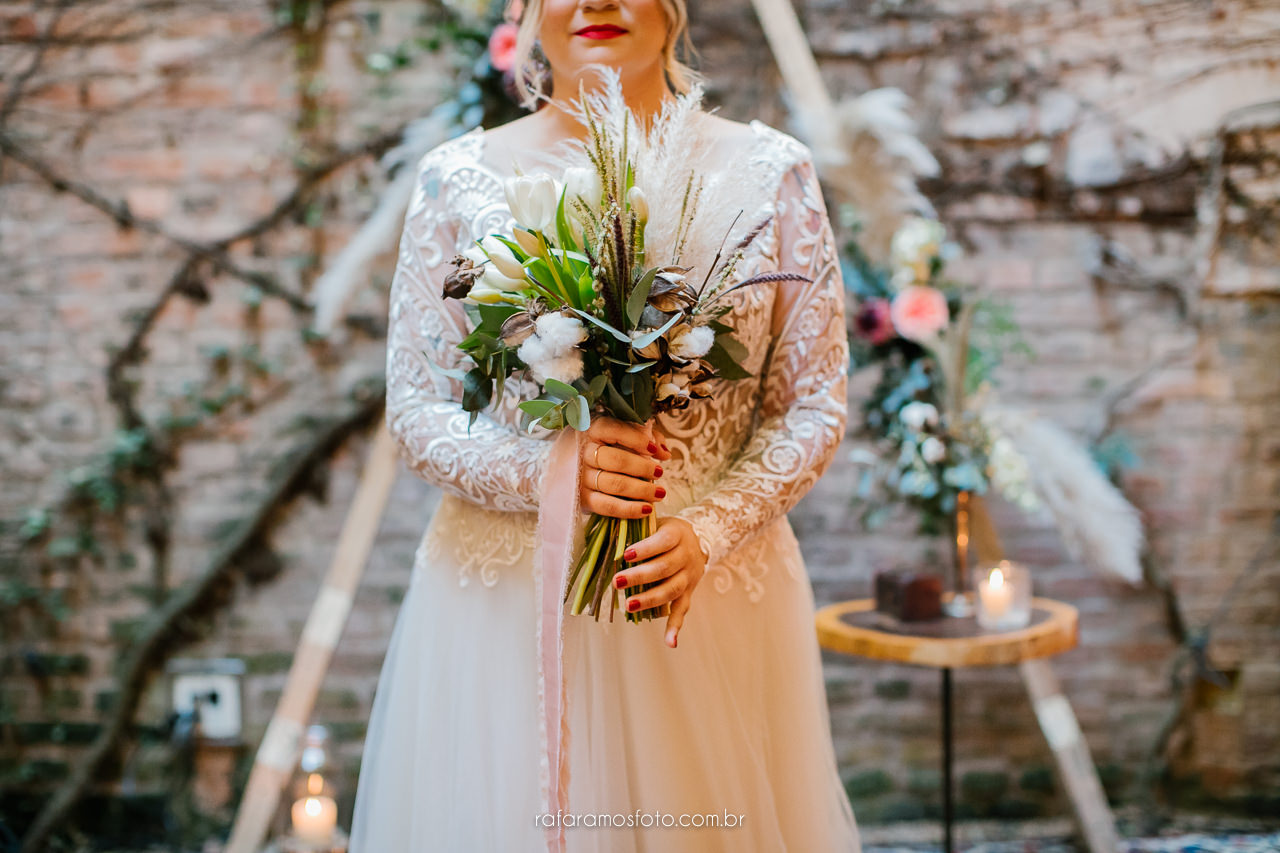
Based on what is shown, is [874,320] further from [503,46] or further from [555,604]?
[555,604]

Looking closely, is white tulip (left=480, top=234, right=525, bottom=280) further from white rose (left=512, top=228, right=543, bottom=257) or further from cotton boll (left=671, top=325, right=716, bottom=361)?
cotton boll (left=671, top=325, right=716, bottom=361)

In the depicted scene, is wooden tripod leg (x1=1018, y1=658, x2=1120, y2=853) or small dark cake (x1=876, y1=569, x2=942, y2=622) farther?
wooden tripod leg (x1=1018, y1=658, x2=1120, y2=853)

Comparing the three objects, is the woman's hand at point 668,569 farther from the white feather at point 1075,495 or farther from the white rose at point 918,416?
the white feather at point 1075,495

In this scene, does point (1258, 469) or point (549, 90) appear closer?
point (549, 90)

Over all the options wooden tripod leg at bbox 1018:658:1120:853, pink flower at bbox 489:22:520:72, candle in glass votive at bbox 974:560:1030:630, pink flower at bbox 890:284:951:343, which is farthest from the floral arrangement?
pink flower at bbox 489:22:520:72

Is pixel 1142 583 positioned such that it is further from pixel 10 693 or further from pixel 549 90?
pixel 10 693

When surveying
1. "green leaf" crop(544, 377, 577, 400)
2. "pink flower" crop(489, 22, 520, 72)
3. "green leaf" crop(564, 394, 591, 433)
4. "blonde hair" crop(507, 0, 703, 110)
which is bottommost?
"green leaf" crop(564, 394, 591, 433)

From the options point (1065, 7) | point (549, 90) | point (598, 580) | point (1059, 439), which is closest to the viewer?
point (598, 580)

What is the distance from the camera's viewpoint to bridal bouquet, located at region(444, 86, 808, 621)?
1060 mm

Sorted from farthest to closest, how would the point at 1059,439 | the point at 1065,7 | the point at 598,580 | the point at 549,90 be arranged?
the point at 1065,7 → the point at 1059,439 → the point at 549,90 → the point at 598,580

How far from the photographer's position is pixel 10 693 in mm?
2910

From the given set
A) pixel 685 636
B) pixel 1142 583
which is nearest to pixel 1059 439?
pixel 1142 583

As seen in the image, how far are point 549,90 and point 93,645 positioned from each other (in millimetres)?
2305

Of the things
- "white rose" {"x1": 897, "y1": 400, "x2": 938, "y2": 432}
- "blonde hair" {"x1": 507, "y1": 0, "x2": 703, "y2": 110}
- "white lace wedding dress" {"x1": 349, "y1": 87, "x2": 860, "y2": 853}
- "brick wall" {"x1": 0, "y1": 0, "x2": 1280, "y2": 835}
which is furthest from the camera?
"brick wall" {"x1": 0, "y1": 0, "x2": 1280, "y2": 835}
